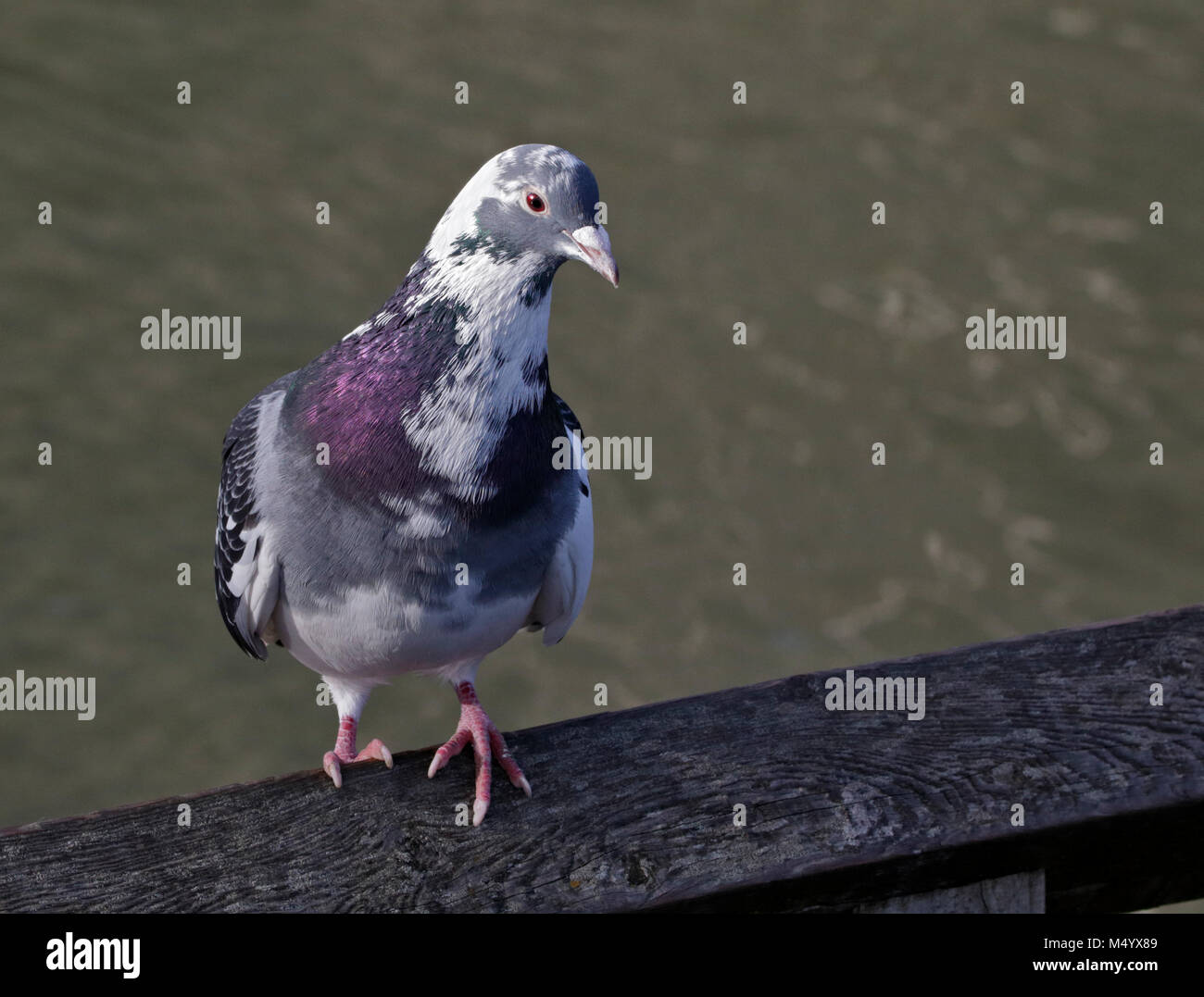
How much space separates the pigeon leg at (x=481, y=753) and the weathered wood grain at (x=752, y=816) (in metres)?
0.02

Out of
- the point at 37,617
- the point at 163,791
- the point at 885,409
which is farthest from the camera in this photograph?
the point at 885,409

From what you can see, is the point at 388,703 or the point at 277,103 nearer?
the point at 388,703

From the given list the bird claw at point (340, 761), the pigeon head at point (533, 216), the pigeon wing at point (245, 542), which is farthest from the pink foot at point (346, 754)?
the pigeon head at point (533, 216)

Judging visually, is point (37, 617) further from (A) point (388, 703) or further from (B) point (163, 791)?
(A) point (388, 703)

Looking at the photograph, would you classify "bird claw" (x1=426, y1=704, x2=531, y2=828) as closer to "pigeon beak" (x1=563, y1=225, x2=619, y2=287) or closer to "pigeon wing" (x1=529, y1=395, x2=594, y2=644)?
"pigeon wing" (x1=529, y1=395, x2=594, y2=644)

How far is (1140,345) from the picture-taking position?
27.6ft

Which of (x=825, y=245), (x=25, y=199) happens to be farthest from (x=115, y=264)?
(x=825, y=245)

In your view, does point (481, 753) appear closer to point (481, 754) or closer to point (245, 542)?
point (481, 754)

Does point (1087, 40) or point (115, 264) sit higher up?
point (1087, 40)

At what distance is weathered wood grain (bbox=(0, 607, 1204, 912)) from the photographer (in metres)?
2.68

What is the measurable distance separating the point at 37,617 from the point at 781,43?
5543mm

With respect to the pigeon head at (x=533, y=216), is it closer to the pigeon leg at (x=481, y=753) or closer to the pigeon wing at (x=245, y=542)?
the pigeon wing at (x=245, y=542)

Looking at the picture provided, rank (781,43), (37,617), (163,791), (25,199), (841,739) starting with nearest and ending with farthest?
(841,739), (163,791), (37,617), (25,199), (781,43)
